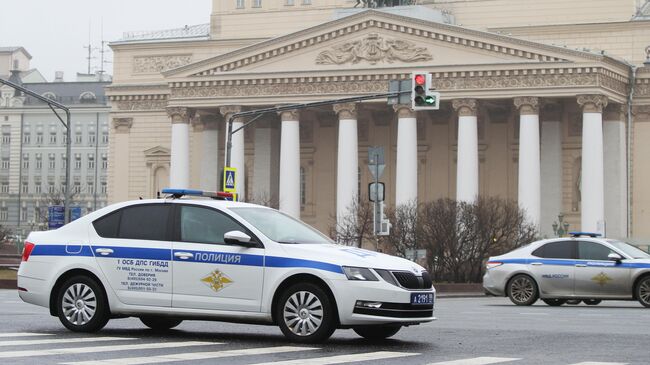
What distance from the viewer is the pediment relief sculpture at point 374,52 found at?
69.7 meters

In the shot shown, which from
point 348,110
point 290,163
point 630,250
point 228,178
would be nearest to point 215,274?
point 630,250

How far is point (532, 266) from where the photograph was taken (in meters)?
31.4

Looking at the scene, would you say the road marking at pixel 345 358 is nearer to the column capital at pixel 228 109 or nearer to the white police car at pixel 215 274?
the white police car at pixel 215 274

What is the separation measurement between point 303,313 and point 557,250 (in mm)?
15648

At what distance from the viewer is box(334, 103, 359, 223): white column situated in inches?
2788

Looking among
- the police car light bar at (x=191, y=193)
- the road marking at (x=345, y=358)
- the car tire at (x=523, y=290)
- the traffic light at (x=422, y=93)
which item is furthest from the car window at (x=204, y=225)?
the traffic light at (x=422, y=93)

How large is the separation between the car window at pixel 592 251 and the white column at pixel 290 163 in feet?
134

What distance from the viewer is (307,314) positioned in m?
16.7

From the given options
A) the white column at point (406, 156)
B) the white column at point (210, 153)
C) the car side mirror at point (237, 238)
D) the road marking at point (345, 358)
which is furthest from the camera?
the white column at point (210, 153)

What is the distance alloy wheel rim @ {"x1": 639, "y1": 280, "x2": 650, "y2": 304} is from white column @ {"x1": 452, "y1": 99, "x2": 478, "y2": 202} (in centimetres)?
3722

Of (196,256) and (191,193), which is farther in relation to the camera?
(191,193)

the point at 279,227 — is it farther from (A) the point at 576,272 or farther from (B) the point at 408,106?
(B) the point at 408,106

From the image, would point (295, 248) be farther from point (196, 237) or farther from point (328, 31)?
point (328, 31)

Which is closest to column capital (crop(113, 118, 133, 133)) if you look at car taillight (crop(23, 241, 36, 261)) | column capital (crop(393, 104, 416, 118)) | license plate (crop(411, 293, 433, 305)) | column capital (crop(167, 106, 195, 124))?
column capital (crop(167, 106, 195, 124))
